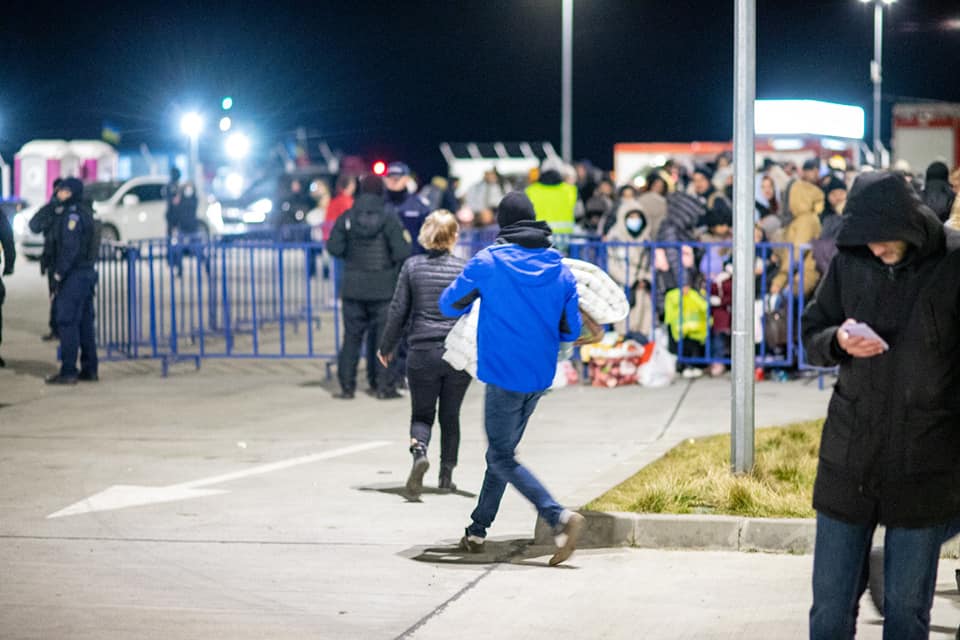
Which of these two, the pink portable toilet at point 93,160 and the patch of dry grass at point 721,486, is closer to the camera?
the patch of dry grass at point 721,486

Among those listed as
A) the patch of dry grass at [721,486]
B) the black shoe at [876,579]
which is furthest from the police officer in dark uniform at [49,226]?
the black shoe at [876,579]

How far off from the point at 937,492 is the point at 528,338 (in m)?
3.24

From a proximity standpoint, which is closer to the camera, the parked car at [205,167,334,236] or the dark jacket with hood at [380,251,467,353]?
the dark jacket with hood at [380,251,467,353]

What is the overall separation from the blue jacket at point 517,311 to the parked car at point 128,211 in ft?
86.7

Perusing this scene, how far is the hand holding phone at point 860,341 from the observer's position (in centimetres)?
502

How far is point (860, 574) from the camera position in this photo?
5.28 m

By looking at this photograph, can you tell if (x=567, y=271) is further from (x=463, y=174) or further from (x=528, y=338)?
(x=463, y=174)

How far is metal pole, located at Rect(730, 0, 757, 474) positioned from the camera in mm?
9758

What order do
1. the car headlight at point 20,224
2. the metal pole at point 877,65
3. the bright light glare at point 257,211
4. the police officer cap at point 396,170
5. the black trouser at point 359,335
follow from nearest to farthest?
the black trouser at point 359,335, the police officer cap at point 396,170, the car headlight at point 20,224, the bright light glare at point 257,211, the metal pole at point 877,65

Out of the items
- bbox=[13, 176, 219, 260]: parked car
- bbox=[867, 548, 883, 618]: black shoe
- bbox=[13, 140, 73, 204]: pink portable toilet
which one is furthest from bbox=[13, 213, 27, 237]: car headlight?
bbox=[867, 548, 883, 618]: black shoe

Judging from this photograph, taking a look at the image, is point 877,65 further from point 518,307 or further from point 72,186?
point 518,307

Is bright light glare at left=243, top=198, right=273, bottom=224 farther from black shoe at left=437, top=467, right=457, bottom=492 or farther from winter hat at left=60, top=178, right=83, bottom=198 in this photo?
black shoe at left=437, top=467, right=457, bottom=492

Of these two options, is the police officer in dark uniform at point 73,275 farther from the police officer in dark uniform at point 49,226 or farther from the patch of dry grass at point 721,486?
the patch of dry grass at point 721,486

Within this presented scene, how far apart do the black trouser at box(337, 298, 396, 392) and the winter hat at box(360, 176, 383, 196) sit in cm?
93
